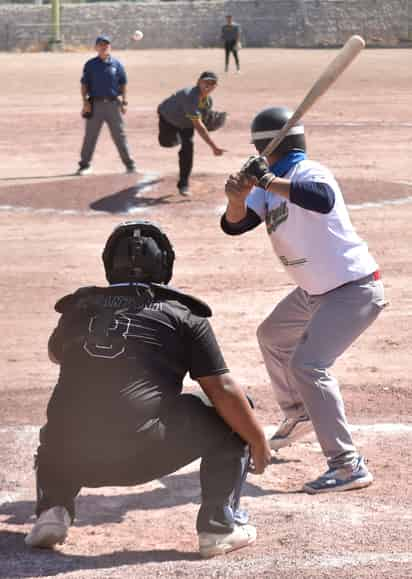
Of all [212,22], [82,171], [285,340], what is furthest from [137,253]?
[212,22]

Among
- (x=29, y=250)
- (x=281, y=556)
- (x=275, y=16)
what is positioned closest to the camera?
(x=281, y=556)

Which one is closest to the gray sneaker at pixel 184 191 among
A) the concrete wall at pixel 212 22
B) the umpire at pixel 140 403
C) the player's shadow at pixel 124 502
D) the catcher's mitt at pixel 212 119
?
the catcher's mitt at pixel 212 119

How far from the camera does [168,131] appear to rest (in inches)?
607

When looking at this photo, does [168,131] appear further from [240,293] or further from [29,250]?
[240,293]

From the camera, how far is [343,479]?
6156 mm

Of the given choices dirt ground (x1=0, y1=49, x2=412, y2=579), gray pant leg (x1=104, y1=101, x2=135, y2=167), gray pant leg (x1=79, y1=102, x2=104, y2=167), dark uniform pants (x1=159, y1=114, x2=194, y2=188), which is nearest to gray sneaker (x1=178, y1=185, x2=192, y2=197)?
dirt ground (x1=0, y1=49, x2=412, y2=579)

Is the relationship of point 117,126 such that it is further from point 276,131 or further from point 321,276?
point 321,276

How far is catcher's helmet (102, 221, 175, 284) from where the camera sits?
5.19 metres

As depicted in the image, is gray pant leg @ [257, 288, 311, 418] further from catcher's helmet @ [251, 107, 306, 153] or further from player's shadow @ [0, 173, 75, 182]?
player's shadow @ [0, 173, 75, 182]

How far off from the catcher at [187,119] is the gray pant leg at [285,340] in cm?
824

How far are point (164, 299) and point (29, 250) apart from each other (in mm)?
8050

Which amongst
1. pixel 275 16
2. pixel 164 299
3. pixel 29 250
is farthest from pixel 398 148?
pixel 275 16

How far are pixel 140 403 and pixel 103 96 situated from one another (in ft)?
40.8

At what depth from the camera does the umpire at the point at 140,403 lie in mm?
5082
